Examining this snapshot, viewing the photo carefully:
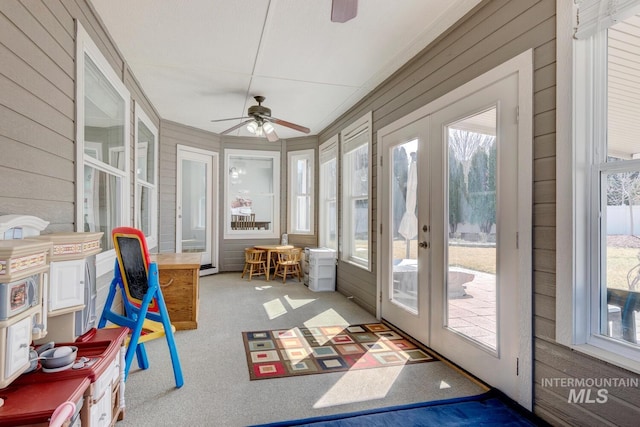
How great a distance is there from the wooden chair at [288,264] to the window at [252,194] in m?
0.79

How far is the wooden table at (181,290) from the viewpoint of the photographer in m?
3.47

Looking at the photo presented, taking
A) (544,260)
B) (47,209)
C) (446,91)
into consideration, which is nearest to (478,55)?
(446,91)

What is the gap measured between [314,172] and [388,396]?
4.54 m

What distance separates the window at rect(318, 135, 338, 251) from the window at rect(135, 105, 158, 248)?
→ 105 inches

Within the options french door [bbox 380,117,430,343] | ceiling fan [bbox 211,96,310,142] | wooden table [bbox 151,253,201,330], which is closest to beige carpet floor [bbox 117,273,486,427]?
wooden table [bbox 151,253,201,330]

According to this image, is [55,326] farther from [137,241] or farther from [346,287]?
[346,287]

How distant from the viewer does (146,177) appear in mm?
4758

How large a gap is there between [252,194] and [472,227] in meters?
4.93

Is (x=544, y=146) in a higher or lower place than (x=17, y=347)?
higher

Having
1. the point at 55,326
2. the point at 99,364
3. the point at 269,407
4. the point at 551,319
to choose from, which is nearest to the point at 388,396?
the point at 269,407

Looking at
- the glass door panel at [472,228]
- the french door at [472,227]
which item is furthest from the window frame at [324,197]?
the glass door panel at [472,228]

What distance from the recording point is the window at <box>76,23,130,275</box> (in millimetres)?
2414

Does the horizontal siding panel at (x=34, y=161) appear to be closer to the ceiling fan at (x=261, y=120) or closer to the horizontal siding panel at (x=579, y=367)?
the ceiling fan at (x=261, y=120)

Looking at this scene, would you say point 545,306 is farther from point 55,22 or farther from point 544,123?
point 55,22
